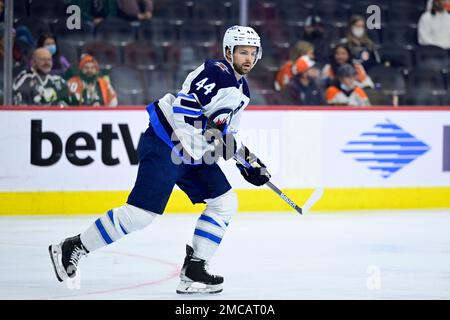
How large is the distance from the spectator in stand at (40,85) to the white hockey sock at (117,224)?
13.4ft

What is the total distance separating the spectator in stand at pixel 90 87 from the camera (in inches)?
374

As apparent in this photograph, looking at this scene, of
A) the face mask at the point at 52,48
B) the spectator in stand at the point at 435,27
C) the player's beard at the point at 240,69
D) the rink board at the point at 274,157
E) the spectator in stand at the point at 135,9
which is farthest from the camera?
the spectator in stand at the point at 435,27

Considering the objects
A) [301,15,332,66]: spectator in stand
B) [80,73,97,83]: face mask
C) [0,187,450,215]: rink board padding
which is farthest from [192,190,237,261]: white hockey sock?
[301,15,332,66]: spectator in stand

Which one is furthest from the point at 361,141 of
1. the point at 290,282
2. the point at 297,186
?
the point at 290,282

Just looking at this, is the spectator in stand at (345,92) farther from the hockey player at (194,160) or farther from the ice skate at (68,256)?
the ice skate at (68,256)

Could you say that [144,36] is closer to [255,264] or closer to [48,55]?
[48,55]

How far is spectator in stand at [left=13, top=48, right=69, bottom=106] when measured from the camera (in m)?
9.36

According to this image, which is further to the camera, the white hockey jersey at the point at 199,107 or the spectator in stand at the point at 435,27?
the spectator in stand at the point at 435,27

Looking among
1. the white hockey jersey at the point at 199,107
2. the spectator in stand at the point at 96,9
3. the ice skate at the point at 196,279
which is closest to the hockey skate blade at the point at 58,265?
the ice skate at the point at 196,279

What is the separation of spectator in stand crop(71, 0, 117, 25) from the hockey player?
5.27 meters

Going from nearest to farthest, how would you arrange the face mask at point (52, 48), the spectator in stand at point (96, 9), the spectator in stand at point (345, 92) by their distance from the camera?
the face mask at point (52, 48) < the spectator in stand at point (345, 92) < the spectator in stand at point (96, 9)

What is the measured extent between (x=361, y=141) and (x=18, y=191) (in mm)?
2994

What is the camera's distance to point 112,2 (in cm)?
1091
